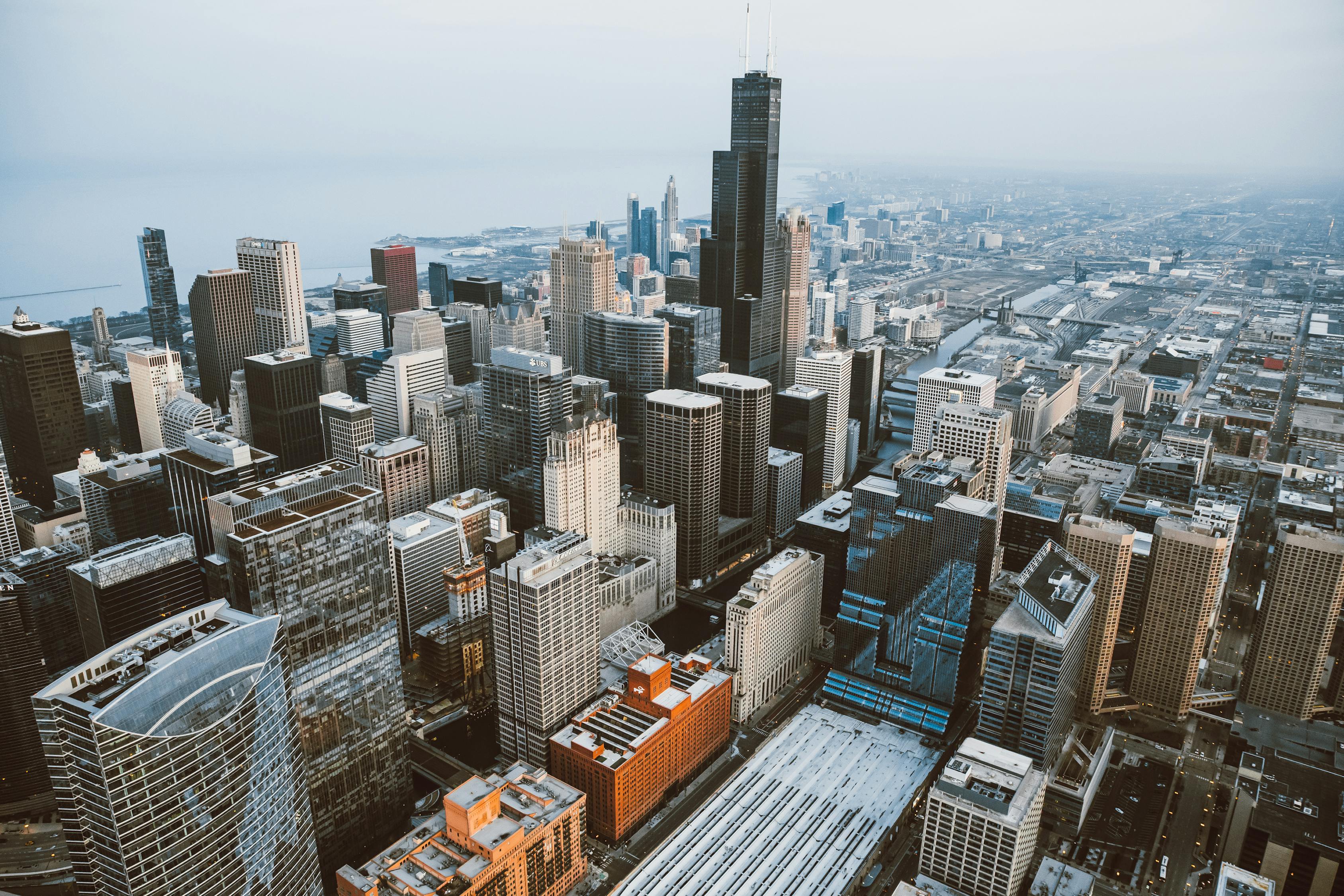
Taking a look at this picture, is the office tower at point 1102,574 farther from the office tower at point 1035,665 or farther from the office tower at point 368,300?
the office tower at point 368,300

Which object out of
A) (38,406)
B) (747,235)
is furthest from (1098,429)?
(38,406)

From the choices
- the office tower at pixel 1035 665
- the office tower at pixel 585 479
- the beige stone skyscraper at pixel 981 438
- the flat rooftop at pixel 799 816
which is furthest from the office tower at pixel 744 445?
the office tower at pixel 1035 665

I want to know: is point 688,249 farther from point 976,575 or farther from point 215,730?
point 215,730

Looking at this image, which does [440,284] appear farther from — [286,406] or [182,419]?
[286,406]

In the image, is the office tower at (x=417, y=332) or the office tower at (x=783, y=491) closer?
the office tower at (x=783, y=491)

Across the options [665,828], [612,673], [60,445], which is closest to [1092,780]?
[665,828]

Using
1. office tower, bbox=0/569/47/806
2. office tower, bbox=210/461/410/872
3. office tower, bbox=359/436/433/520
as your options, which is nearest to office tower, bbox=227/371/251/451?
office tower, bbox=359/436/433/520
